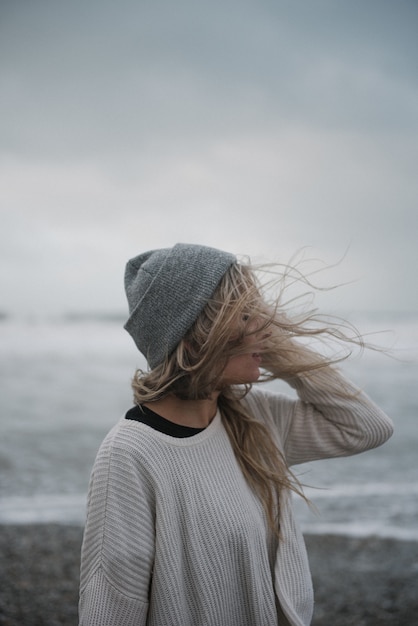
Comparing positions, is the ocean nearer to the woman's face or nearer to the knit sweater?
the knit sweater

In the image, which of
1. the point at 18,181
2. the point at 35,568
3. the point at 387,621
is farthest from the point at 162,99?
the point at 387,621

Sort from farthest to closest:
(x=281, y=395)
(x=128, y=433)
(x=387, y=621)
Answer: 1. (x=387, y=621)
2. (x=281, y=395)
3. (x=128, y=433)

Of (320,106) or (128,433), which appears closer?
(128,433)

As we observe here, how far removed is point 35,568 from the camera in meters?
4.36

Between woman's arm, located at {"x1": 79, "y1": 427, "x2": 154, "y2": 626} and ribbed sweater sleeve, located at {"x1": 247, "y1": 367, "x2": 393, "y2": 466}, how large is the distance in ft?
2.01

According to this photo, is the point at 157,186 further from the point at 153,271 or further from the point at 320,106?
the point at 153,271

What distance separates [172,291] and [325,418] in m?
0.77

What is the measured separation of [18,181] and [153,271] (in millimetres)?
20989

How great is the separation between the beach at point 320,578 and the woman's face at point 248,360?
9.63 feet

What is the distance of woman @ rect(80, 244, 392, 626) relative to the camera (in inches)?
53.7

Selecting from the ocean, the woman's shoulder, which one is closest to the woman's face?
the woman's shoulder

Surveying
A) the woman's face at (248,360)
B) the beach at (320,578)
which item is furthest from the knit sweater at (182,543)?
the beach at (320,578)

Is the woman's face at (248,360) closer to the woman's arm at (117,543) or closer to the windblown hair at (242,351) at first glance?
the windblown hair at (242,351)

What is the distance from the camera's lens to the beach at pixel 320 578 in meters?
3.65
